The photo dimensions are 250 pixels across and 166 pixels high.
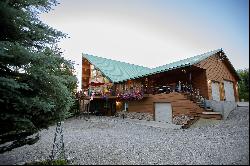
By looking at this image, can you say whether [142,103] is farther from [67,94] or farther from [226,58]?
[67,94]

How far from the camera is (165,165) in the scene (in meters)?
7.02

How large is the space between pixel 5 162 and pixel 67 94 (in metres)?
3.93

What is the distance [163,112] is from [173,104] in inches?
68.1

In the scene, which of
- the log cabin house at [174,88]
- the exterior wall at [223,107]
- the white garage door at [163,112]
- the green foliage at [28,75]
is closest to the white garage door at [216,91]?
the log cabin house at [174,88]

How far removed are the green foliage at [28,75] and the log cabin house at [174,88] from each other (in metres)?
12.5

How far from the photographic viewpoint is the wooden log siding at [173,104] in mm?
17703

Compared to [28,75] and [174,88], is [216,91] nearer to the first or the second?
[174,88]

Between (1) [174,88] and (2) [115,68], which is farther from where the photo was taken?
(2) [115,68]

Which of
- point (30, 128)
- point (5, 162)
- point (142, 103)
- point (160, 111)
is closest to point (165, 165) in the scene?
point (30, 128)

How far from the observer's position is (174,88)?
67.1 ft

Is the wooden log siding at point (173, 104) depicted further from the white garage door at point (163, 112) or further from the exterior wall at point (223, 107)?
the exterior wall at point (223, 107)

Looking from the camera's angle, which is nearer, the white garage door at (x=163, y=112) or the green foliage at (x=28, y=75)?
the green foliage at (x=28, y=75)

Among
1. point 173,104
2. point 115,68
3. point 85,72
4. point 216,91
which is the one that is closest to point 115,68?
point 115,68

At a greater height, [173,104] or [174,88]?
[174,88]
